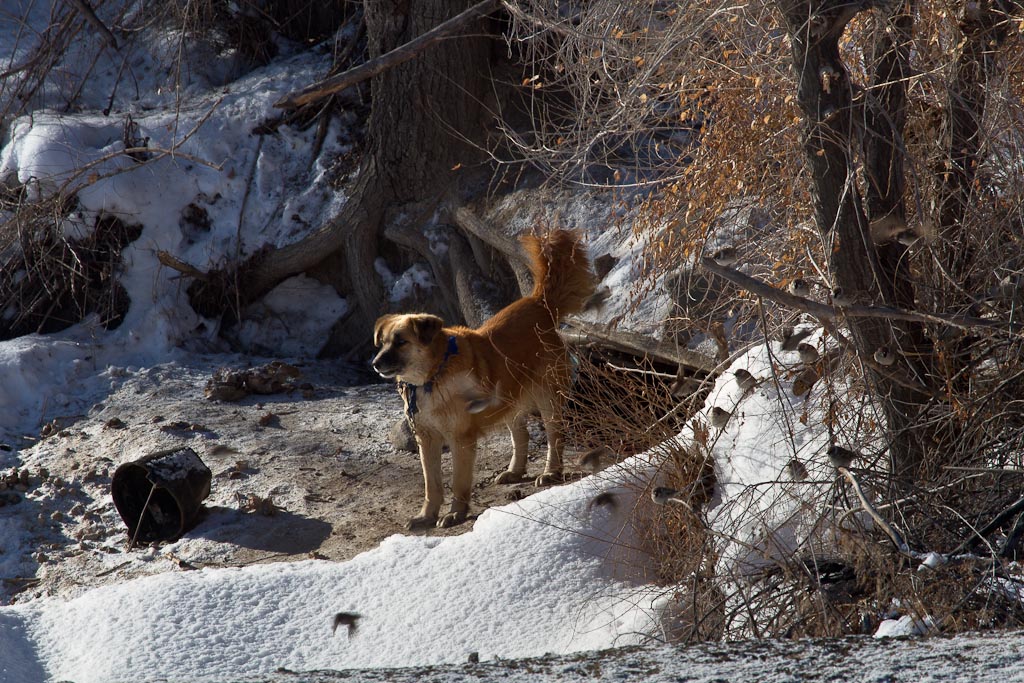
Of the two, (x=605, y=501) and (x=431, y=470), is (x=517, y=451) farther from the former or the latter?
(x=605, y=501)

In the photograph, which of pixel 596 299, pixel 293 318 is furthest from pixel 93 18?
pixel 596 299

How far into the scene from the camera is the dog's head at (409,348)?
17.5 ft

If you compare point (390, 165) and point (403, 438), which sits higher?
point (390, 165)

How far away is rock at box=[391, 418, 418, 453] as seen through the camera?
6402 mm

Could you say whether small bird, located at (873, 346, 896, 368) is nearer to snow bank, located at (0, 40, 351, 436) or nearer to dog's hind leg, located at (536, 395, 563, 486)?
dog's hind leg, located at (536, 395, 563, 486)

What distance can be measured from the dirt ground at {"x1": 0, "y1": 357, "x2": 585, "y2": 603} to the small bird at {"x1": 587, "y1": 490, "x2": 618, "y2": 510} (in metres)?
0.94

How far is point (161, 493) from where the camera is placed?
5.77 meters

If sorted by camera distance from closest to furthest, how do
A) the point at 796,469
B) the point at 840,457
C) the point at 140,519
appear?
1. the point at 840,457
2. the point at 796,469
3. the point at 140,519

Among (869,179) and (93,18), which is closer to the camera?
(869,179)

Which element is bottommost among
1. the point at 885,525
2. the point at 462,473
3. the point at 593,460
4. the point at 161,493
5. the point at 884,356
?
the point at 161,493

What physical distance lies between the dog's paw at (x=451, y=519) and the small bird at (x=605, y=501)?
1016mm

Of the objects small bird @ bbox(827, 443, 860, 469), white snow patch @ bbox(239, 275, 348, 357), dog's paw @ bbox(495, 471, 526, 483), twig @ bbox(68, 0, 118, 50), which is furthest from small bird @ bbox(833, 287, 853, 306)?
twig @ bbox(68, 0, 118, 50)

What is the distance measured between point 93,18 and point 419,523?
5.58m

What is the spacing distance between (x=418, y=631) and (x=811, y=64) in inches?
110
